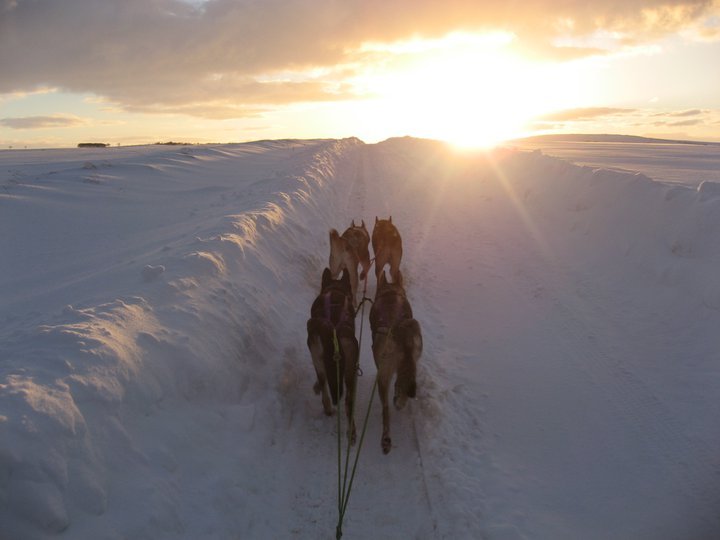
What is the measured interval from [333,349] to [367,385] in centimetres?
107

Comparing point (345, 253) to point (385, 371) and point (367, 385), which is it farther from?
point (385, 371)

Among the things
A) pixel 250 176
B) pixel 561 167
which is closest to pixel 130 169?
pixel 250 176

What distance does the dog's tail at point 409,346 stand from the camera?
4.22m

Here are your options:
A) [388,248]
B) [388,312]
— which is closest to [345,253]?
[388,248]

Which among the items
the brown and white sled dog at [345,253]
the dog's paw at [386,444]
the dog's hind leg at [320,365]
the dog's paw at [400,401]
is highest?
the brown and white sled dog at [345,253]

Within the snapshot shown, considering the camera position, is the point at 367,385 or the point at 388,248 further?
the point at 388,248

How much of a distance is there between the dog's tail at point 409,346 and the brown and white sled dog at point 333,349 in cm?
43

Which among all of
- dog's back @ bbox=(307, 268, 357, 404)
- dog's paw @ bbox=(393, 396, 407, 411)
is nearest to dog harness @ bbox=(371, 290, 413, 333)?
dog's back @ bbox=(307, 268, 357, 404)

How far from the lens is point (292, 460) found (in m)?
3.94

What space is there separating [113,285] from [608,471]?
5.37m

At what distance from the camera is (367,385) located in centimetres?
→ 509

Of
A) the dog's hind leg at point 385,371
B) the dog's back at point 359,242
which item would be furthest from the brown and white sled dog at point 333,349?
the dog's back at point 359,242

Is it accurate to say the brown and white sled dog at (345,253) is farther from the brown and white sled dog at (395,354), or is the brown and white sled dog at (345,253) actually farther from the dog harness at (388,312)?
the brown and white sled dog at (395,354)

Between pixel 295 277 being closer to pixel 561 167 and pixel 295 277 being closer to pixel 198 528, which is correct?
pixel 198 528
